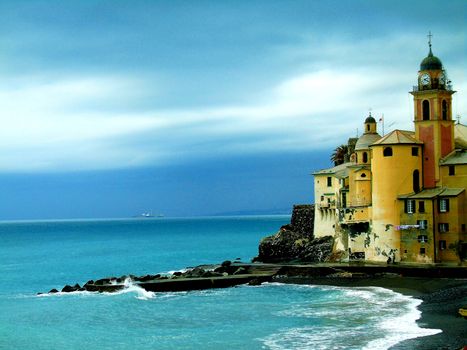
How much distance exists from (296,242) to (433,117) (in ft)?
78.6

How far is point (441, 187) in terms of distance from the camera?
60.2 meters

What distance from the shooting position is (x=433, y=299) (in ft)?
155

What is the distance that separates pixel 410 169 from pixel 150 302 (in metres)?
23.1

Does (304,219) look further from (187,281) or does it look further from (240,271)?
(187,281)

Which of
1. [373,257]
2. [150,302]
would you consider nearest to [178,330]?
[150,302]

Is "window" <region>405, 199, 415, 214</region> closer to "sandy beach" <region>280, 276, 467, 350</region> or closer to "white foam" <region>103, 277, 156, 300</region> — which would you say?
"sandy beach" <region>280, 276, 467, 350</region>

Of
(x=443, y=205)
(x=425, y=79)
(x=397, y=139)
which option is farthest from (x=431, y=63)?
(x=443, y=205)

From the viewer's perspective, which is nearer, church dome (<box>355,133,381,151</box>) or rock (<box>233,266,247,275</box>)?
rock (<box>233,266,247,275</box>)

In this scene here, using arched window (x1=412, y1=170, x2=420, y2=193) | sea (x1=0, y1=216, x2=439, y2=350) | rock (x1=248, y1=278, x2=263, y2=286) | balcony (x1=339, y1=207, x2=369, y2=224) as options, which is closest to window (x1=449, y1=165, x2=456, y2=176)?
arched window (x1=412, y1=170, x2=420, y2=193)

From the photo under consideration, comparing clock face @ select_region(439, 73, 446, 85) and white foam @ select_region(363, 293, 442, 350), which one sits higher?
clock face @ select_region(439, 73, 446, 85)

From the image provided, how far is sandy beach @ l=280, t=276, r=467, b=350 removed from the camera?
34.1 m

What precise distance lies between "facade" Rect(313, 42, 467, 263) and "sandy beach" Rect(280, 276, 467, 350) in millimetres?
4178

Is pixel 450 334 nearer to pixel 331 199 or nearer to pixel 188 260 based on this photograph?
pixel 331 199

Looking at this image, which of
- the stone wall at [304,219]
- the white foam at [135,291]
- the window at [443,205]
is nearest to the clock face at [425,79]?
the window at [443,205]
